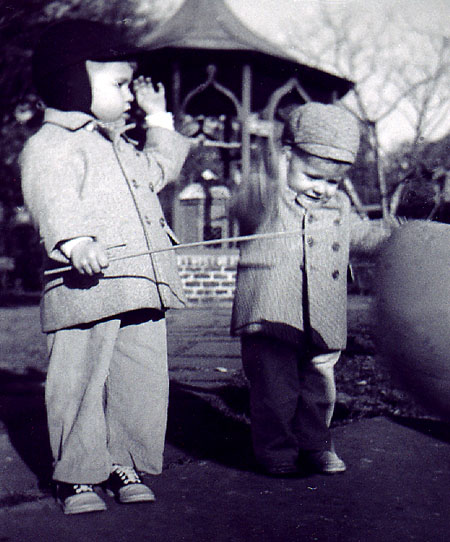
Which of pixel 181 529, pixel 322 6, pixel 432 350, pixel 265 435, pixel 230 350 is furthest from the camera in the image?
pixel 322 6

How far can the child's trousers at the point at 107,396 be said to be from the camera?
2756mm

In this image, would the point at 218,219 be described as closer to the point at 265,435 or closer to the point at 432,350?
the point at 265,435

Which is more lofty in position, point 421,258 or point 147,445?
point 421,258

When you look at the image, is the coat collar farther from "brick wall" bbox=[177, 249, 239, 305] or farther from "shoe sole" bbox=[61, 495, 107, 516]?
"brick wall" bbox=[177, 249, 239, 305]

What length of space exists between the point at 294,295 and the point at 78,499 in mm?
1124

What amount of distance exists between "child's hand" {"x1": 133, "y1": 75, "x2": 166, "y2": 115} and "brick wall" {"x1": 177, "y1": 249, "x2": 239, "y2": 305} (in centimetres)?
927

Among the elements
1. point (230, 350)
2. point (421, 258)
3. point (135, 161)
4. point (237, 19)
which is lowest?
point (230, 350)

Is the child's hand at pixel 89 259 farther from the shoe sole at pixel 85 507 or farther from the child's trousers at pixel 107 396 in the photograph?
the shoe sole at pixel 85 507

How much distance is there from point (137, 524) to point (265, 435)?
775 millimetres

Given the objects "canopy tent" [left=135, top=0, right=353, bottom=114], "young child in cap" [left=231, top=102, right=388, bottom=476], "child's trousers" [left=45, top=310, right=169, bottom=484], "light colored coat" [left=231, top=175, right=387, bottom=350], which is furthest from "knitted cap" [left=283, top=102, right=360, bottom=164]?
"canopy tent" [left=135, top=0, right=353, bottom=114]

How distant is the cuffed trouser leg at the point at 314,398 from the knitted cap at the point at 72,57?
1.34 m

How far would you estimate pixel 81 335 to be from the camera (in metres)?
2.81

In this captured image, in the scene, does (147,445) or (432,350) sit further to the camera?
(147,445)

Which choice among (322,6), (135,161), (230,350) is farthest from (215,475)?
(322,6)
